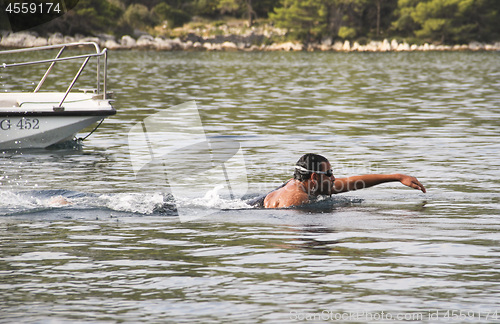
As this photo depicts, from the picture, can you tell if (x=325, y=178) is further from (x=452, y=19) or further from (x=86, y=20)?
(x=86, y=20)

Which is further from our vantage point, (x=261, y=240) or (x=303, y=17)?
(x=303, y=17)

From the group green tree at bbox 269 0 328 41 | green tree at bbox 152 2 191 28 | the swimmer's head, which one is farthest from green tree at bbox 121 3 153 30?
the swimmer's head

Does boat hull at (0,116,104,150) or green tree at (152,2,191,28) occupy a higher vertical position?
boat hull at (0,116,104,150)

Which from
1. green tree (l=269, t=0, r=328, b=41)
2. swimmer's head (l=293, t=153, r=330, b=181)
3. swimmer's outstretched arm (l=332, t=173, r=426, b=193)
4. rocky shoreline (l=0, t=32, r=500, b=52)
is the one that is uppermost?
swimmer's head (l=293, t=153, r=330, b=181)

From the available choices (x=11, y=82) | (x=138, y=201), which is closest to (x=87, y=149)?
(x=138, y=201)

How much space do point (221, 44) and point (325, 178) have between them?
91.0 meters

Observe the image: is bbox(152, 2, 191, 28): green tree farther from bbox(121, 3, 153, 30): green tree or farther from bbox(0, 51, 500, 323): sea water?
bbox(0, 51, 500, 323): sea water

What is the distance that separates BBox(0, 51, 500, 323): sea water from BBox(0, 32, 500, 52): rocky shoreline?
75266mm

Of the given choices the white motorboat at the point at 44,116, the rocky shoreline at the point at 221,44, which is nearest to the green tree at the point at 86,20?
the rocky shoreline at the point at 221,44

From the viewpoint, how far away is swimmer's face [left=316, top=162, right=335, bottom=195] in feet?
34.8

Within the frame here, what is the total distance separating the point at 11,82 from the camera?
121 ft

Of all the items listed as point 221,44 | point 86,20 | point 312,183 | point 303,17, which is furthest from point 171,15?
point 312,183

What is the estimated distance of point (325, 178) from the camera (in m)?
10.7

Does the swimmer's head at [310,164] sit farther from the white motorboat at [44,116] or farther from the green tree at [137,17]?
the green tree at [137,17]
